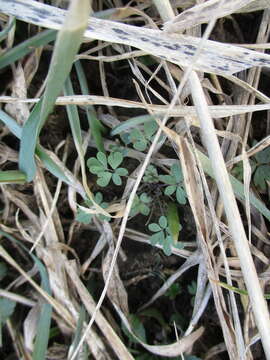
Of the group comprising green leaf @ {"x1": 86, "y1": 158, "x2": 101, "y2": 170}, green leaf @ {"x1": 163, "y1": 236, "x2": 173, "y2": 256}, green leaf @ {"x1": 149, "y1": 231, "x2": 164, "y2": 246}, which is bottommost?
green leaf @ {"x1": 163, "y1": 236, "x2": 173, "y2": 256}

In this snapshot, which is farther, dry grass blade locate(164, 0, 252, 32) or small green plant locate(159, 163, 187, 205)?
small green plant locate(159, 163, 187, 205)

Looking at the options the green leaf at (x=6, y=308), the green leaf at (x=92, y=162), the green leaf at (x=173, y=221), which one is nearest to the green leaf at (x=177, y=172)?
the green leaf at (x=173, y=221)

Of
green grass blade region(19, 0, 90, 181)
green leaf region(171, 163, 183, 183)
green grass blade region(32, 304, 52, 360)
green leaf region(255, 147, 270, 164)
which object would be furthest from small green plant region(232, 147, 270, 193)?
green grass blade region(32, 304, 52, 360)

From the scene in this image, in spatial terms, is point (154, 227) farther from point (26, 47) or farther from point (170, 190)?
point (26, 47)

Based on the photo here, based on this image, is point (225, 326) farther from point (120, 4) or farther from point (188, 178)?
point (120, 4)

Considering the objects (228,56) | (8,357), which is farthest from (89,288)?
(228,56)

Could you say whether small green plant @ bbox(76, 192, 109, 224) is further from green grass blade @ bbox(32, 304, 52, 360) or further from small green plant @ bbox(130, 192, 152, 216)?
green grass blade @ bbox(32, 304, 52, 360)

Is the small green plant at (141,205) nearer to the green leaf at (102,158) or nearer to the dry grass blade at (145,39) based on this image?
the green leaf at (102,158)

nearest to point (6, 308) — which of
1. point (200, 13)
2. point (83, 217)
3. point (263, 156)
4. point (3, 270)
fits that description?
point (3, 270)
